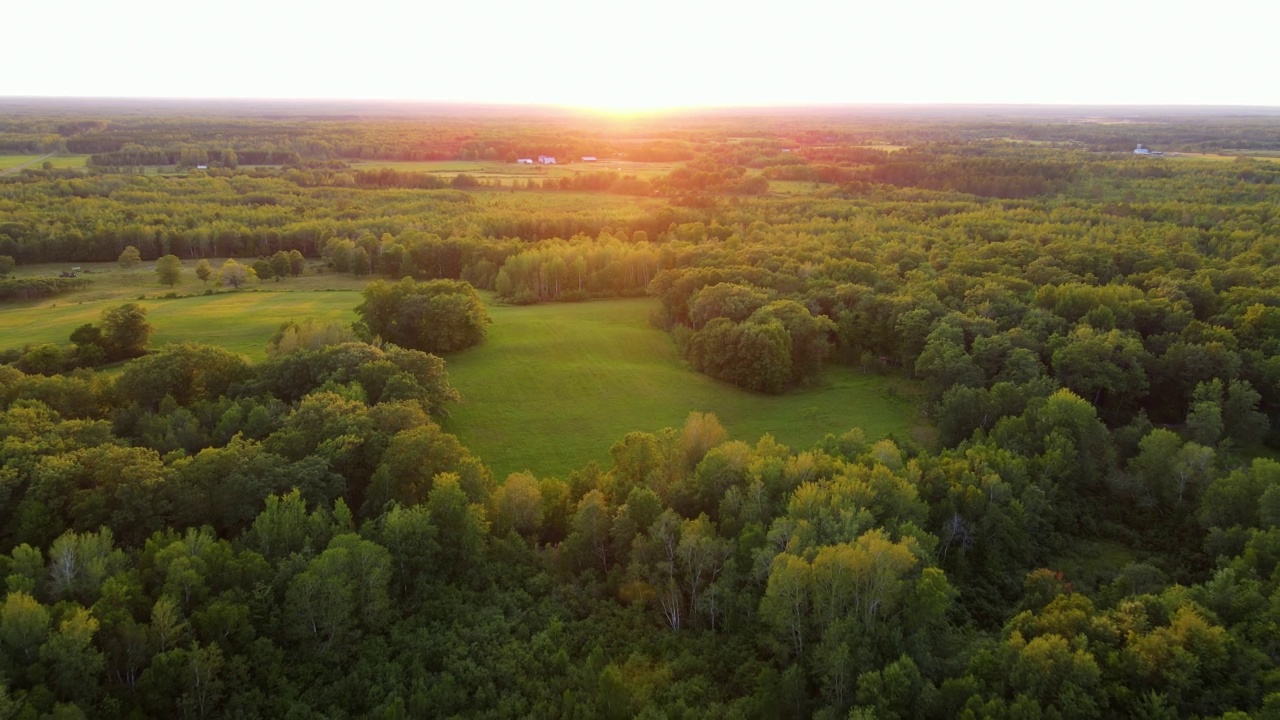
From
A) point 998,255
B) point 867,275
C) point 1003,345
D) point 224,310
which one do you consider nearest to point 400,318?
point 224,310

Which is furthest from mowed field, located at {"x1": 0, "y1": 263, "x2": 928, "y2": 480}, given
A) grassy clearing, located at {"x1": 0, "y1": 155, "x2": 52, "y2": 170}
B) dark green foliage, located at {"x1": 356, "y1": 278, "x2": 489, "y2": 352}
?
grassy clearing, located at {"x1": 0, "y1": 155, "x2": 52, "y2": 170}

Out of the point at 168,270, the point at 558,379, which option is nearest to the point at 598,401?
the point at 558,379

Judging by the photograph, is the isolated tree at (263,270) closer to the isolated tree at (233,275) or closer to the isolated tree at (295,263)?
the isolated tree at (295,263)

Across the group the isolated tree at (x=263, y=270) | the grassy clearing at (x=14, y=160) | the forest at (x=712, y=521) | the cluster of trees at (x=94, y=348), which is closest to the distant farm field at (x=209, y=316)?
the cluster of trees at (x=94, y=348)

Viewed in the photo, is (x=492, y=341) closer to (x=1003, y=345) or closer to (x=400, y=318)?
(x=400, y=318)

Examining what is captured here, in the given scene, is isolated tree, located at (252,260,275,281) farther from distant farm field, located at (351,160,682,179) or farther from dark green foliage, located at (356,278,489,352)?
distant farm field, located at (351,160,682,179)
